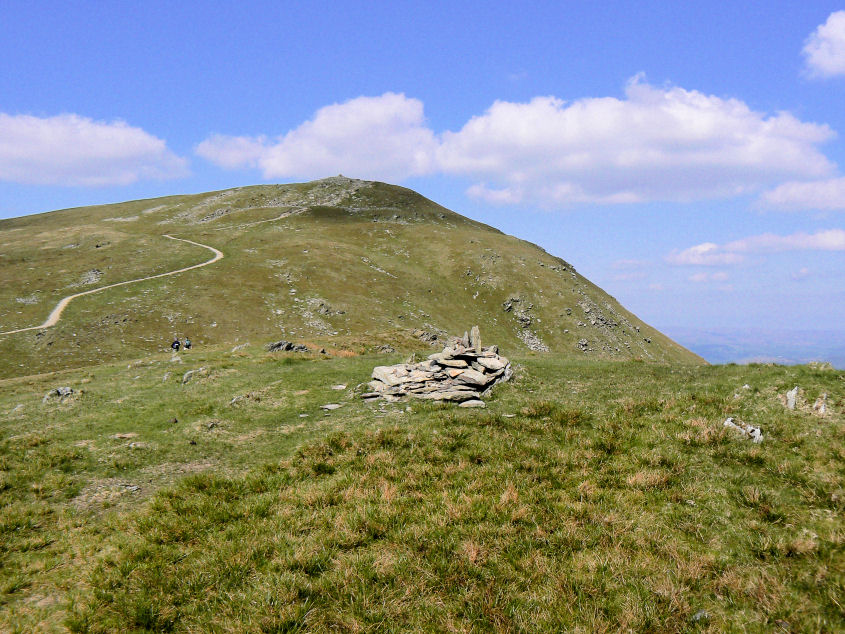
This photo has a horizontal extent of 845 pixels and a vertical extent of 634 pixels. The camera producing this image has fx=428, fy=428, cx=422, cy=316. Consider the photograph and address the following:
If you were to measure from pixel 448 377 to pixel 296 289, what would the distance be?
71.9 meters

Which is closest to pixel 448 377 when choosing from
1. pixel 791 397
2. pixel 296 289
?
pixel 791 397

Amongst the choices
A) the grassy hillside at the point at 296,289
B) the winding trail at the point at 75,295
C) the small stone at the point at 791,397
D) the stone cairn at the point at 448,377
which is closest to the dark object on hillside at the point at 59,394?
the stone cairn at the point at 448,377

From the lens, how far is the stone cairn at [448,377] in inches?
764

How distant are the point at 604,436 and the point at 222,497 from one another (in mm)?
10390

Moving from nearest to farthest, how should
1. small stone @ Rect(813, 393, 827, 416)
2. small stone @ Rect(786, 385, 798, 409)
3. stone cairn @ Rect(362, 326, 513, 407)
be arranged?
small stone @ Rect(813, 393, 827, 416), small stone @ Rect(786, 385, 798, 409), stone cairn @ Rect(362, 326, 513, 407)

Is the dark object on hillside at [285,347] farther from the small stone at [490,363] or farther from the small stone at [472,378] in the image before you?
the small stone at [472,378]

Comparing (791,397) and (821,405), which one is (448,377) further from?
(821,405)

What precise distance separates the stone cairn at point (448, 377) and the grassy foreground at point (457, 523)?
2.51 metres

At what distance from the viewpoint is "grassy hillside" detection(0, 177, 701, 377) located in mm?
64375

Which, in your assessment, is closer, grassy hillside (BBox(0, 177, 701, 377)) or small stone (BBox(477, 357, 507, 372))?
small stone (BBox(477, 357, 507, 372))

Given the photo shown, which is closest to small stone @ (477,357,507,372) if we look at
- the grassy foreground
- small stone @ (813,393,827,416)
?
the grassy foreground

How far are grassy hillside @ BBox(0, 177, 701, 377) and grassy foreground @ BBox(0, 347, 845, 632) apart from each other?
3000 cm

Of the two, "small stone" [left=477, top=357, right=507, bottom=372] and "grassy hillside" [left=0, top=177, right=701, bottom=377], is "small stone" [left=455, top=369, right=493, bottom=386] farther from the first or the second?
"grassy hillside" [left=0, top=177, right=701, bottom=377]

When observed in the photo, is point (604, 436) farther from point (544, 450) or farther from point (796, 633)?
point (796, 633)
